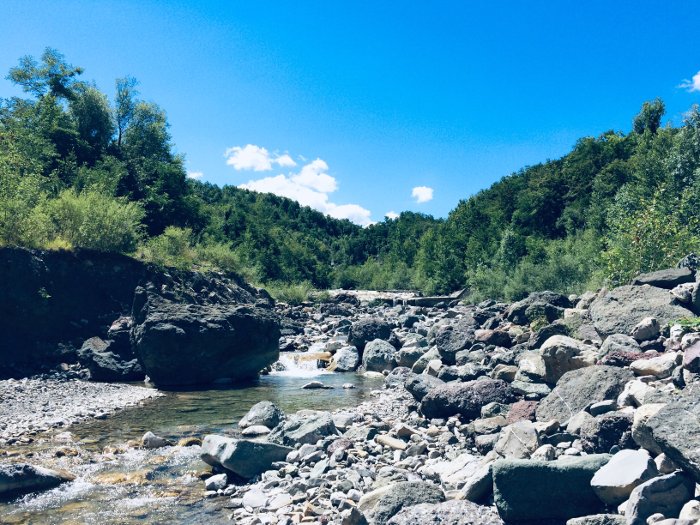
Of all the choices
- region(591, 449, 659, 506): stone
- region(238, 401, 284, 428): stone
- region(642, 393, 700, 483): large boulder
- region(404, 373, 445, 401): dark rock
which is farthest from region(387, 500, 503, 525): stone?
region(404, 373, 445, 401): dark rock

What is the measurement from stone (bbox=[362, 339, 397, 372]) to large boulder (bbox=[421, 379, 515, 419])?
9917mm

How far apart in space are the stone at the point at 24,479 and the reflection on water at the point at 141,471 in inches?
8.3

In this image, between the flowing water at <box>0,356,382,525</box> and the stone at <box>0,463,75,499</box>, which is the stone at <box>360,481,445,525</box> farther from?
the stone at <box>0,463,75,499</box>

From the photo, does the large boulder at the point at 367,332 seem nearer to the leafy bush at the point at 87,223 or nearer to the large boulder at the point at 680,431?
the leafy bush at the point at 87,223

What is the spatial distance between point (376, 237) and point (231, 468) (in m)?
115

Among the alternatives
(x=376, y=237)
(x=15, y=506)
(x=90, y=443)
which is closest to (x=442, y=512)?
(x=15, y=506)

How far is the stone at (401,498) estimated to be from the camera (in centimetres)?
602

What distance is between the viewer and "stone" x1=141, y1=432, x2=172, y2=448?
1055cm

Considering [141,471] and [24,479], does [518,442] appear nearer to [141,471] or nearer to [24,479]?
[141,471]

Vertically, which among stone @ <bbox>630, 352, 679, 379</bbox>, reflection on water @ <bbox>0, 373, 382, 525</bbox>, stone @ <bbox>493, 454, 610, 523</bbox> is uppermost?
stone @ <bbox>630, 352, 679, 379</bbox>

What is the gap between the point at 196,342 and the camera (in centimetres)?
1806

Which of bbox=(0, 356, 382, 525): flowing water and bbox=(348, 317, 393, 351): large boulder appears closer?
bbox=(0, 356, 382, 525): flowing water

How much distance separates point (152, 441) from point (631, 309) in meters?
11.0

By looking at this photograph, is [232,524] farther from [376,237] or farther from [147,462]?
[376,237]
